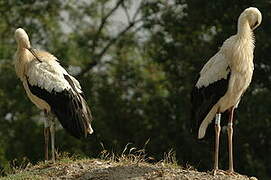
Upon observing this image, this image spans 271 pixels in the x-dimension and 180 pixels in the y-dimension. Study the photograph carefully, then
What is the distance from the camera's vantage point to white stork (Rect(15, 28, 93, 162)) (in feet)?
40.5

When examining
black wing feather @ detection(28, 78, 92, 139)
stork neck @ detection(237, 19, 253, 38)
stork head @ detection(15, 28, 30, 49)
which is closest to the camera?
stork neck @ detection(237, 19, 253, 38)

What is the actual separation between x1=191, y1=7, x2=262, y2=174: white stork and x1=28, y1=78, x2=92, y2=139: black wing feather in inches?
65.2

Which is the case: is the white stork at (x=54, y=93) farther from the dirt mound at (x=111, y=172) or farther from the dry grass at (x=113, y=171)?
the dirt mound at (x=111, y=172)

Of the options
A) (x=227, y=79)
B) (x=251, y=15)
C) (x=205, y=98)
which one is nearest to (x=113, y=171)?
(x=205, y=98)

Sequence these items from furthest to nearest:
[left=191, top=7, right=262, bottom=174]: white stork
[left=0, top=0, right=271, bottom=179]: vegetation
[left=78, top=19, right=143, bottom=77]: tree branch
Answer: [left=78, top=19, right=143, bottom=77]: tree branch < [left=0, top=0, right=271, bottom=179]: vegetation < [left=191, top=7, right=262, bottom=174]: white stork

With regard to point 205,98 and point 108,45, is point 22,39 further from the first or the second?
point 108,45

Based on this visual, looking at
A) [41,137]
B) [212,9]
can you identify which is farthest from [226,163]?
[41,137]

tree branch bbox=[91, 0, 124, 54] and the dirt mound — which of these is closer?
the dirt mound

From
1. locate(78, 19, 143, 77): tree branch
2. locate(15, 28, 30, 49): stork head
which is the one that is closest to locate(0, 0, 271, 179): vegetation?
locate(78, 19, 143, 77): tree branch

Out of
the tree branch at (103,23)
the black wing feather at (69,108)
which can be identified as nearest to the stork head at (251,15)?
the black wing feather at (69,108)

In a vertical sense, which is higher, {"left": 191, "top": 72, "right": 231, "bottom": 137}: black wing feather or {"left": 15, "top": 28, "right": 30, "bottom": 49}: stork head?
{"left": 15, "top": 28, "right": 30, "bottom": 49}: stork head

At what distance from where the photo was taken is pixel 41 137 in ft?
74.7

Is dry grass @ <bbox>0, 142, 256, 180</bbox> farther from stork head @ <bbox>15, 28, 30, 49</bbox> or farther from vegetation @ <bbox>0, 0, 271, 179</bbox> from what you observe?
vegetation @ <bbox>0, 0, 271, 179</bbox>

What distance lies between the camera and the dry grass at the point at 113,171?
10.5 m
